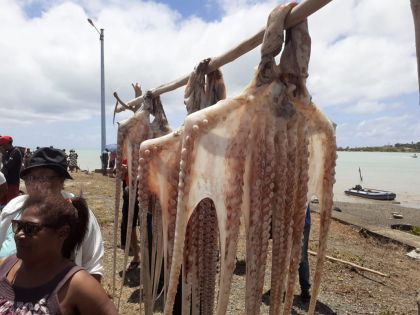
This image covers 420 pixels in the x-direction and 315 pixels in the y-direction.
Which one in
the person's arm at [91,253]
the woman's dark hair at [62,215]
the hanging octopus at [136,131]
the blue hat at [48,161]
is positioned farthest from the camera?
the hanging octopus at [136,131]

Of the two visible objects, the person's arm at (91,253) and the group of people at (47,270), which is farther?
the person's arm at (91,253)

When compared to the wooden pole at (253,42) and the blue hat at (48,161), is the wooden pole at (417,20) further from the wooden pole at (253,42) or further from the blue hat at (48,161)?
the blue hat at (48,161)

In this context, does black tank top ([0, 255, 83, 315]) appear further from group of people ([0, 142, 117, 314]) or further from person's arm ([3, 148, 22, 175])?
person's arm ([3, 148, 22, 175])

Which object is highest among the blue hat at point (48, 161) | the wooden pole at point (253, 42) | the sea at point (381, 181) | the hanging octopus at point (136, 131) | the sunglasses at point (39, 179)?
the wooden pole at point (253, 42)

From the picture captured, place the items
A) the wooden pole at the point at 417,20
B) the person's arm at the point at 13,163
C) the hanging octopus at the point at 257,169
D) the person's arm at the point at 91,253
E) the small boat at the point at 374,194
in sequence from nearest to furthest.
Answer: the wooden pole at the point at 417,20 < the hanging octopus at the point at 257,169 < the person's arm at the point at 91,253 < the person's arm at the point at 13,163 < the small boat at the point at 374,194

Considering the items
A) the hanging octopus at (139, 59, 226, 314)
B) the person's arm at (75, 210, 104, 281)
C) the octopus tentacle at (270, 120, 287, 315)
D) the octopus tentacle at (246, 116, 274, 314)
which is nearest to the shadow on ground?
the person's arm at (75, 210, 104, 281)

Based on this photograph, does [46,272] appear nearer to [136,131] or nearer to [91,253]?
[91,253]

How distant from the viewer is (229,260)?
1.67m

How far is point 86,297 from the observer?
1921mm

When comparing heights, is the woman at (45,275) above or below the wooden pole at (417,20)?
below

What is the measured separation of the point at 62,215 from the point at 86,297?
465 mm

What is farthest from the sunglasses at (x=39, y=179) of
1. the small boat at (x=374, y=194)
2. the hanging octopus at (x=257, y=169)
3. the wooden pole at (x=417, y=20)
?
the small boat at (x=374, y=194)

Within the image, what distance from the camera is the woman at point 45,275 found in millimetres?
1900

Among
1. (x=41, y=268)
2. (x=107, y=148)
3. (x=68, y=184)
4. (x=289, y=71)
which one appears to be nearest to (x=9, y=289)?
(x=41, y=268)
